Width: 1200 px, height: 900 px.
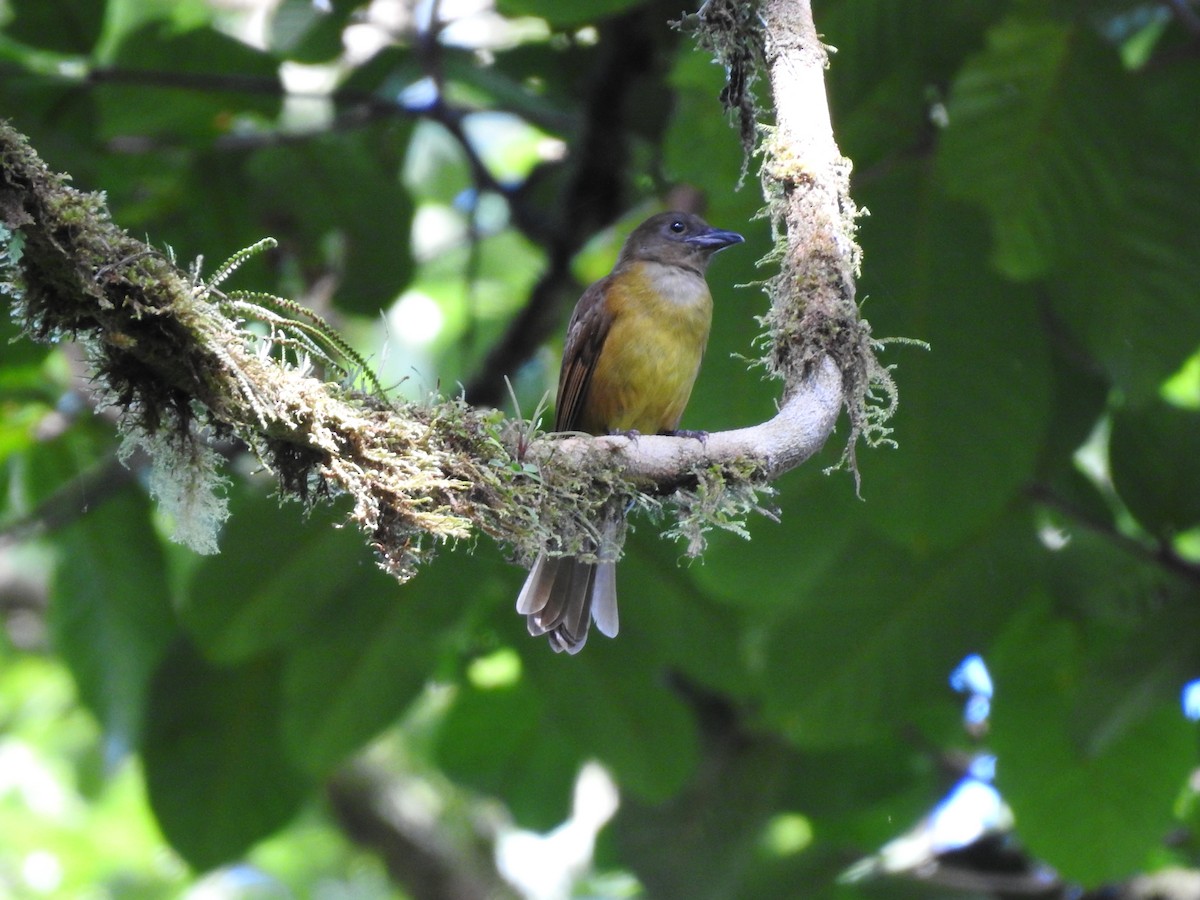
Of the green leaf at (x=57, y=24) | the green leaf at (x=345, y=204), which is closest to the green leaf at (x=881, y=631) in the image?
the green leaf at (x=345, y=204)

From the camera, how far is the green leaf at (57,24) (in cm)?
441

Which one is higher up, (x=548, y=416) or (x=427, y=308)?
(x=548, y=416)

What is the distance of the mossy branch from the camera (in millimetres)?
1816

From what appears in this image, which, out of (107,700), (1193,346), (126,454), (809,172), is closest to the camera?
(126,454)

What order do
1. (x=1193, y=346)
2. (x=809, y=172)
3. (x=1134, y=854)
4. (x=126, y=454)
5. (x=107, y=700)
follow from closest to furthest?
(x=126, y=454)
(x=809, y=172)
(x=1193, y=346)
(x=1134, y=854)
(x=107, y=700)

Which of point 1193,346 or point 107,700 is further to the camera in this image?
point 107,700

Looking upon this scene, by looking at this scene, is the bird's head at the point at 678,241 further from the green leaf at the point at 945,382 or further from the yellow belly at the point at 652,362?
the green leaf at the point at 945,382

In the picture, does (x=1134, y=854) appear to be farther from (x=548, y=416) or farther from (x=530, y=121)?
(x=530, y=121)

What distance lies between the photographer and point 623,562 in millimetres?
4500

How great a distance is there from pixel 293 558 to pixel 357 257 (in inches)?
55.5

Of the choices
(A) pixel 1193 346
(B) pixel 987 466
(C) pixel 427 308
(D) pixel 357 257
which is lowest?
(C) pixel 427 308

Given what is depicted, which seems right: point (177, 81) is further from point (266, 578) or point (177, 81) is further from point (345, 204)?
point (266, 578)

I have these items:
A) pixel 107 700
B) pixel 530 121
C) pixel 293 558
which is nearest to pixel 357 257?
pixel 530 121

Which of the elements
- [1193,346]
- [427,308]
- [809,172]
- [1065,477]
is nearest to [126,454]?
[809,172]
